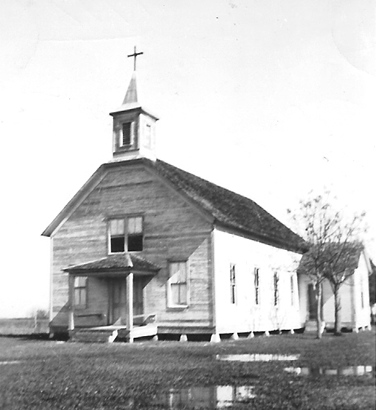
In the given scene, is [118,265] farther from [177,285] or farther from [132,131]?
[132,131]

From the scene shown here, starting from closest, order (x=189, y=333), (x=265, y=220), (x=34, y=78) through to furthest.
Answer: (x=34, y=78) < (x=189, y=333) < (x=265, y=220)

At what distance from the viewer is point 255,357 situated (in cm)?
1369

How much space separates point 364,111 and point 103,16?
227 inches

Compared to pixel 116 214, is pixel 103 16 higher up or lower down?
higher up

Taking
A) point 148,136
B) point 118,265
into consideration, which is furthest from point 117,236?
point 148,136

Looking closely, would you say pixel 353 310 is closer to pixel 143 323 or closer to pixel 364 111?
pixel 143 323

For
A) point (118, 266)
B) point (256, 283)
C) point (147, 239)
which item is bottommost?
point (256, 283)

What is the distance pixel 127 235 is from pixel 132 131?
3.56 m

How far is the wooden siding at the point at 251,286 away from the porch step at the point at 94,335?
10.9 feet

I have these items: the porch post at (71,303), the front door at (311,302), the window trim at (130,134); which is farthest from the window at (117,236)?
the front door at (311,302)

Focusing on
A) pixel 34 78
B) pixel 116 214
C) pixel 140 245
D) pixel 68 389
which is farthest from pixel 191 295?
pixel 68 389

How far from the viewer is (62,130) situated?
600 inches

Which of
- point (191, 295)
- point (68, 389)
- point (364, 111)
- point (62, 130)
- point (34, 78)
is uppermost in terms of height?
point (34, 78)

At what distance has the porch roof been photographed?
64.0ft
